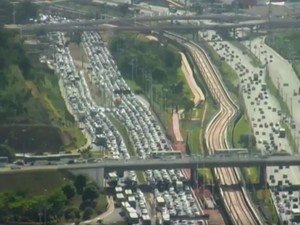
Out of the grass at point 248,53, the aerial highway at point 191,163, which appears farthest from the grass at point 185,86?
the aerial highway at point 191,163

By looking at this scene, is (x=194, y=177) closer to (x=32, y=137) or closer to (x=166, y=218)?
(x=166, y=218)

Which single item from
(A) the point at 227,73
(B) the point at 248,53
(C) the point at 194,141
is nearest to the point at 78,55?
(B) the point at 248,53

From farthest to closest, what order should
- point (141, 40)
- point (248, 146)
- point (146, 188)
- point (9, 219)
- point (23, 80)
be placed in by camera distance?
point (141, 40)
point (23, 80)
point (248, 146)
point (146, 188)
point (9, 219)

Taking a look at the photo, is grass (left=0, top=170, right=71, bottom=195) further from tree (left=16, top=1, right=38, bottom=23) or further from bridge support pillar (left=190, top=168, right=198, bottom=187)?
tree (left=16, top=1, right=38, bottom=23)

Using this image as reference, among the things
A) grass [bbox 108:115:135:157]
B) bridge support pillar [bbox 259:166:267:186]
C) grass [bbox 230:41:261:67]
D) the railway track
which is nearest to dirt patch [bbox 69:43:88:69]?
the railway track

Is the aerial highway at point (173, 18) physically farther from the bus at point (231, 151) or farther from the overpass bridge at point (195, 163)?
the overpass bridge at point (195, 163)

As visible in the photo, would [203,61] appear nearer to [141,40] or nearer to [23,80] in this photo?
[141,40]

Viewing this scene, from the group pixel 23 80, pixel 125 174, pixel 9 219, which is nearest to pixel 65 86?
pixel 23 80
